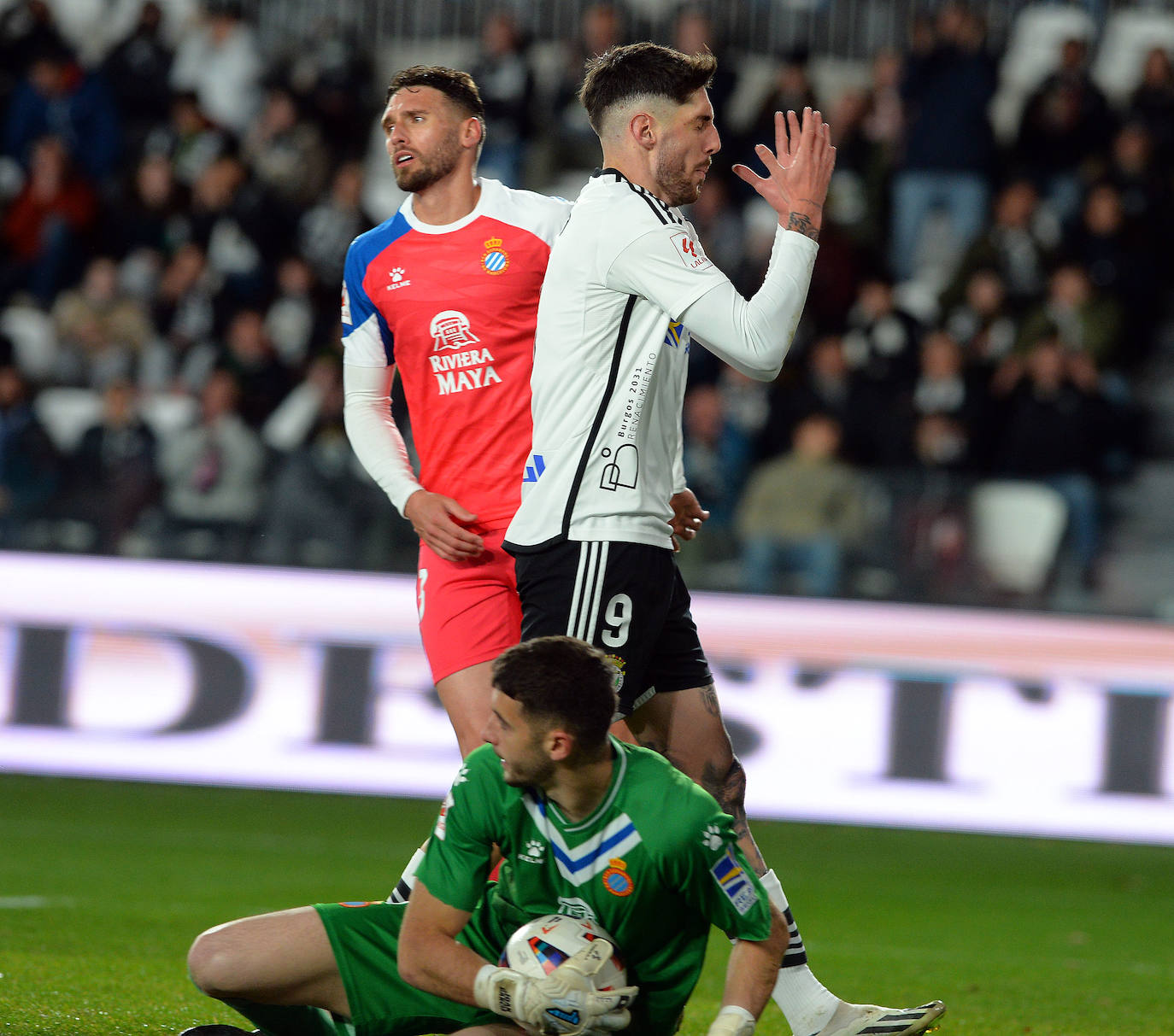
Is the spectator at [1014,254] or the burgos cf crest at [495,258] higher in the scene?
the spectator at [1014,254]

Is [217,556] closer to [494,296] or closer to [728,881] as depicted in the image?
[494,296]

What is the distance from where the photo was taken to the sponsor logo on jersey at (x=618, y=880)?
3711mm

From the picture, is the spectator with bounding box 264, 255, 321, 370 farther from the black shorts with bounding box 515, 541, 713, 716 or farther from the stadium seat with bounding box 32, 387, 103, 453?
the black shorts with bounding box 515, 541, 713, 716

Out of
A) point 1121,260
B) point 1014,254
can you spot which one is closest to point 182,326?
point 1014,254

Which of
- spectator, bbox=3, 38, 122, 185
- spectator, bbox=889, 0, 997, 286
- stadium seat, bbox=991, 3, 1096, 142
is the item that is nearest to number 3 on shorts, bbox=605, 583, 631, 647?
spectator, bbox=889, 0, 997, 286

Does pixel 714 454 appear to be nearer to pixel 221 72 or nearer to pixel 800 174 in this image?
pixel 800 174

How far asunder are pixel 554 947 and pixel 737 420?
7.24 meters

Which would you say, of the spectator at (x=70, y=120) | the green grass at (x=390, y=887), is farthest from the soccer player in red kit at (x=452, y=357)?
the spectator at (x=70, y=120)

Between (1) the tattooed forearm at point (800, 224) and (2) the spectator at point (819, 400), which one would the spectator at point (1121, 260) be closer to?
(2) the spectator at point (819, 400)

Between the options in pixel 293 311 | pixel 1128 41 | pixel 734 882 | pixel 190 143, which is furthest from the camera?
pixel 1128 41

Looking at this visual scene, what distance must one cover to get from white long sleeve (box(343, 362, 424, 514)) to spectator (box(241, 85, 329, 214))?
30.0 feet

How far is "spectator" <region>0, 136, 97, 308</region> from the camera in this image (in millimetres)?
13367

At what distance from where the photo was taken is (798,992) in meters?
4.30

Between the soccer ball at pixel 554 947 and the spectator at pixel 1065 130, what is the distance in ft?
35.6
